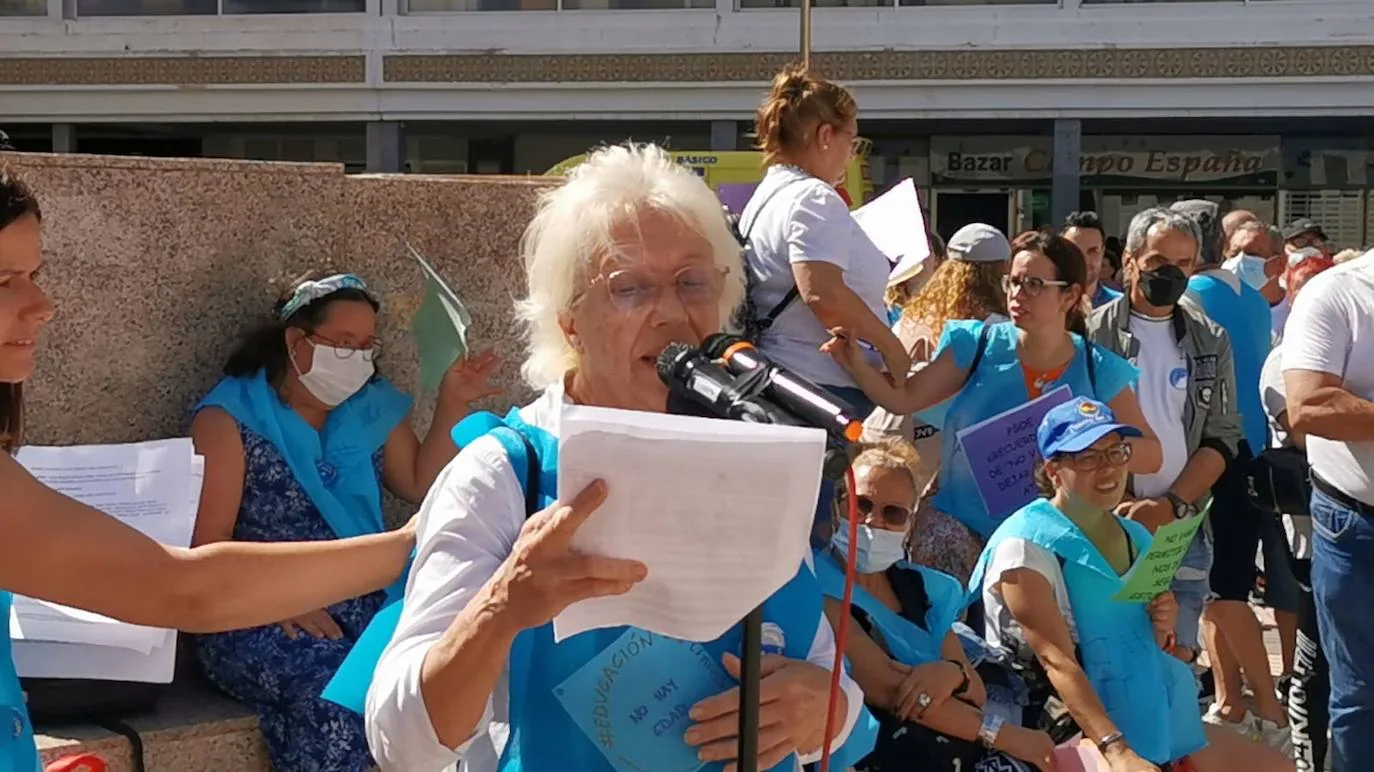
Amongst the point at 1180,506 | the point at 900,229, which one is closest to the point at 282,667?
the point at 900,229

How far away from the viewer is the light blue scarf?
3697 mm

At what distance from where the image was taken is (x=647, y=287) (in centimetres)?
207

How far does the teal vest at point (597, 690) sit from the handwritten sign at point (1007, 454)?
2.80 m

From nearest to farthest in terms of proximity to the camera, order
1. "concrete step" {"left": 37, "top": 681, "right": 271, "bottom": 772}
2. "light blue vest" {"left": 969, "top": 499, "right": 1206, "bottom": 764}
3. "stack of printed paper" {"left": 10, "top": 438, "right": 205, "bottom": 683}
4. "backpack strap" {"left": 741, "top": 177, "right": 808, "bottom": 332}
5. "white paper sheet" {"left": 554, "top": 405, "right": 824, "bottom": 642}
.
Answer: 1. "white paper sheet" {"left": 554, "top": 405, "right": 824, "bottom": 642}
2. "stack of printed paper" {"left": 10, "top": 438, "right": 205, "bottom": 683}
3. "concrete step" {"left": 37, "top": 681, "right": 271, "bottom": 772}
4. "light blue vest" {"left": 969, "top": 499, "right": 1206, "bottom": 764}
5. "backpack strap" {"left": 741, "top": 177, "right": 808, "bottom": 332}

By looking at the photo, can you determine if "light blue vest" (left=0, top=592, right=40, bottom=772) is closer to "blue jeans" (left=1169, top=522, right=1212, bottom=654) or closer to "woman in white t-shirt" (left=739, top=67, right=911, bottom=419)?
"woman in white t-shirt" (left=739, top=67, right=911, bottom=419)

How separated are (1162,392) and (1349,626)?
1.30 m

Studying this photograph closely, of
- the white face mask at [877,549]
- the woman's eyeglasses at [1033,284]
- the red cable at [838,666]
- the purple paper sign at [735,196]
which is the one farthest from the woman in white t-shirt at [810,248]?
the red cable at [838,666]

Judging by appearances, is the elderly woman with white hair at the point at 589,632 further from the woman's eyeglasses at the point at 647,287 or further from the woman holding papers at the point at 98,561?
the woman holding papers at the point at 98,561

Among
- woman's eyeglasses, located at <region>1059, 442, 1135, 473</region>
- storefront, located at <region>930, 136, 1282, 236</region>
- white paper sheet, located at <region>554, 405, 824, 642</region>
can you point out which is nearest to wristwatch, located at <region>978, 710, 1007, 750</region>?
woman's eyeglasses, located at <region>1059, 442, 1135, 473</region>

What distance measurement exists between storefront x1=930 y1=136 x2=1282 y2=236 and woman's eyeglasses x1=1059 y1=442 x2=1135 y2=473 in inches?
693

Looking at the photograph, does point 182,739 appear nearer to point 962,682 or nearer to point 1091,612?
point 962,682

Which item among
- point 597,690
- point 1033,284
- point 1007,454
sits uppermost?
point 1033,284

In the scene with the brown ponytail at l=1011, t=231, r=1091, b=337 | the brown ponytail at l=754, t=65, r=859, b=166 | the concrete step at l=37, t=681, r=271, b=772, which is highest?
the brown ponytail at l=754, t=65, r=859, b=166

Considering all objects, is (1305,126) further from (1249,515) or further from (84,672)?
(84,672)
